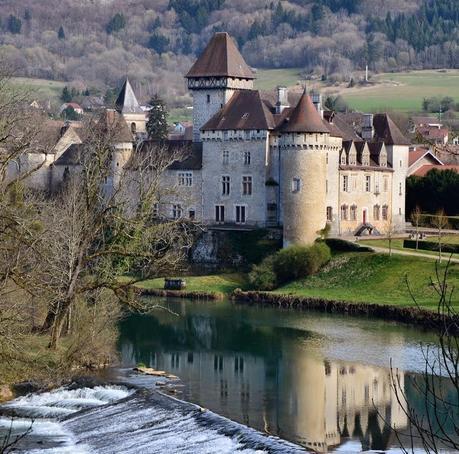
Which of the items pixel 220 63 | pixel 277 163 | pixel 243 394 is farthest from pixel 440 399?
pixel 220 63

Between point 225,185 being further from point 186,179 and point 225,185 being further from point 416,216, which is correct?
point 416,216

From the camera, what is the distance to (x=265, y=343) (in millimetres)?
42594

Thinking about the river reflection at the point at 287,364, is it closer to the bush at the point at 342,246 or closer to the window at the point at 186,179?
the bush at the point at 342,246

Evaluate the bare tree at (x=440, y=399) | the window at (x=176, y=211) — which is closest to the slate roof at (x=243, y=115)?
the window at (x=176, y=211)

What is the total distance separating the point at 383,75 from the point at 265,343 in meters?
122

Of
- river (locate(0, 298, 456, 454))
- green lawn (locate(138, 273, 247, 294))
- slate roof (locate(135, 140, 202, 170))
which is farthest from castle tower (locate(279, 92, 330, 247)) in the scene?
river (locate(0, 298, 456, 454))

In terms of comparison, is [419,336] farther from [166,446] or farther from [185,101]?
[185,101]

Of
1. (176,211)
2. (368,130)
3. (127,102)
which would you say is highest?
(127,102)

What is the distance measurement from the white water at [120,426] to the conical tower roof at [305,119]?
86.8 ft

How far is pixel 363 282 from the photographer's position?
2067 inches

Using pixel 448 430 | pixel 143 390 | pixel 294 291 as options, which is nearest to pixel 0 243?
pixel 143 390

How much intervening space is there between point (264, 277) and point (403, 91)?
3603 inches

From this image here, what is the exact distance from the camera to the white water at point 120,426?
94.8ft

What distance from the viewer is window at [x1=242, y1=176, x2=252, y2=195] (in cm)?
6256
